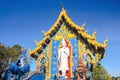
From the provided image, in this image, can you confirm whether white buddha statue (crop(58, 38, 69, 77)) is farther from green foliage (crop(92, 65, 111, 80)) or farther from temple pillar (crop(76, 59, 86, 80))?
temple pillar (crop(76, 59, 86, 80))

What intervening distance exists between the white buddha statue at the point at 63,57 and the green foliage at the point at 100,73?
10.9 feet

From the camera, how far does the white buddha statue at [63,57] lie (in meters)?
21.4

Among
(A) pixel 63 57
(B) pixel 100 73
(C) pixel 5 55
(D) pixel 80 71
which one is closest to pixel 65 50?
(A) pixel 63 57

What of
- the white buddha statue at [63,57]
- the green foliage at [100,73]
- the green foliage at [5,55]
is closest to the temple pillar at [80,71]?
the green foliage at [100,73]

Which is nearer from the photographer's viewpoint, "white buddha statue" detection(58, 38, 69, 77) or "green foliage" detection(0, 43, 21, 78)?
"white buddha statue" detection(58, 38, 69, 77)

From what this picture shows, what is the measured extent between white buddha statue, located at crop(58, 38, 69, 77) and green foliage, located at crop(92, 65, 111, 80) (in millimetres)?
3326

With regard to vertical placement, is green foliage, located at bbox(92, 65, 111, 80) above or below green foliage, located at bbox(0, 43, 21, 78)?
below

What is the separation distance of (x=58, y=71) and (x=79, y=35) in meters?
3.77

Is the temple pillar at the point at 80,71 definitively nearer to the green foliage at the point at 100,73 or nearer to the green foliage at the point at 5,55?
the green foliage at the point at 100,73

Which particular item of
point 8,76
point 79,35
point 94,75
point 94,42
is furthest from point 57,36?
point 8,76

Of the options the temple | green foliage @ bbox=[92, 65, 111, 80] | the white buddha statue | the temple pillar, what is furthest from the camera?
the white buddha statue

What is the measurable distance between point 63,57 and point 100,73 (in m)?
4.64

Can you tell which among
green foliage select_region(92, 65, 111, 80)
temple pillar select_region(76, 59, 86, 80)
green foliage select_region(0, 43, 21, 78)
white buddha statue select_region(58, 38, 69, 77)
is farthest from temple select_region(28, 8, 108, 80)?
green foliage select_region(0, 43, 21, 78)

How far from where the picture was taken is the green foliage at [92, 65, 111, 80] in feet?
58.4
